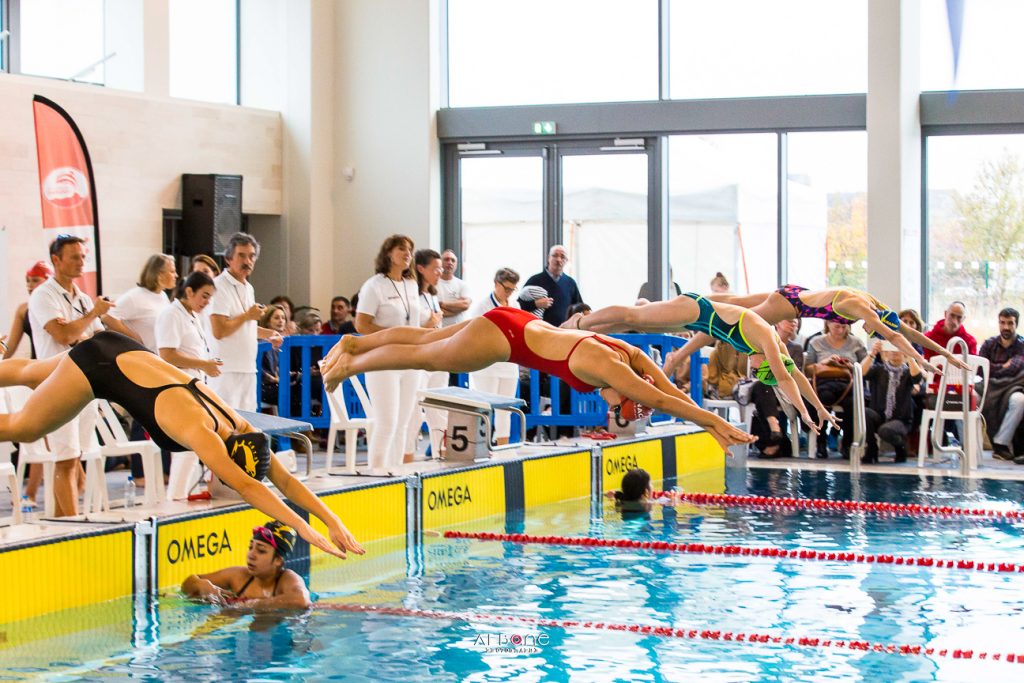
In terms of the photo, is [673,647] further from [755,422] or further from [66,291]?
[755,422]

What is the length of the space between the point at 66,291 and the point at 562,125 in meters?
9.12

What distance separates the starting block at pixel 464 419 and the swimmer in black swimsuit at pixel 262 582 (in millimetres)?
2684

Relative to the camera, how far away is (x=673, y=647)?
19.3 ft

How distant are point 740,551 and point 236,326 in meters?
3.23

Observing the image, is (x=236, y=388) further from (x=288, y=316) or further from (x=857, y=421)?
(x=857, y=421)

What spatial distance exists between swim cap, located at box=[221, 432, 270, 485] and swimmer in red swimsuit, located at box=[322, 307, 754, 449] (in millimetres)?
1779

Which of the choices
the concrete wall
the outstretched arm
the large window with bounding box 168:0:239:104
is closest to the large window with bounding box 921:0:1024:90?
the concrete wall

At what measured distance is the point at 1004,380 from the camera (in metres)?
12.0

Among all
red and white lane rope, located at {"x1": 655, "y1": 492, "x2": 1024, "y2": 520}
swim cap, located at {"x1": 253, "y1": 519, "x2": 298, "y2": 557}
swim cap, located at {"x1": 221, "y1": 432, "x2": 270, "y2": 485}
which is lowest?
red and white lane rope, located at {"x1": 655, "y1": 492, "x2": 1024, "y2": 520}

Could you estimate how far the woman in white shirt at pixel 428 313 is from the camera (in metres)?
9.23

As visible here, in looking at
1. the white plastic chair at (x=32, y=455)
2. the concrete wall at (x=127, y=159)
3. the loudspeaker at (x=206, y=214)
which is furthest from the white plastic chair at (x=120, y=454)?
the loudspeaker at (x=206, y=214)

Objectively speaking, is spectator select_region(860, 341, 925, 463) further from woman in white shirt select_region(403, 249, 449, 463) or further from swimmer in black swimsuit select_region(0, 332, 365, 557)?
swimmer in black swimsuit select_region(0, 332, 365, 557)

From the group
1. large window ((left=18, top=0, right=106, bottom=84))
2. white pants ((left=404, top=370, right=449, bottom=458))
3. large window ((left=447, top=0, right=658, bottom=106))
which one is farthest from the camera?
large window ((left=447, top=0, right=658, bottom=106))

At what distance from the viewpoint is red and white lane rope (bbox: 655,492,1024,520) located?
30.7ft
